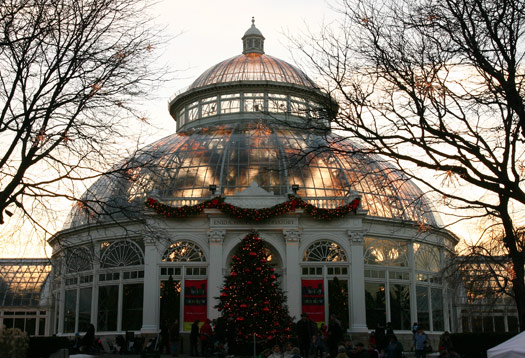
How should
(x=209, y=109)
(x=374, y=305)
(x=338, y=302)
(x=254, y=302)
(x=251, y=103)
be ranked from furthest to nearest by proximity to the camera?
(x=209, y=109) → (x=251, y=103) → (x=374, y=305) → (x=338, y=302) → (x=254, y=302)

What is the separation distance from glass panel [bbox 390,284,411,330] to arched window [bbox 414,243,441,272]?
1819 mm

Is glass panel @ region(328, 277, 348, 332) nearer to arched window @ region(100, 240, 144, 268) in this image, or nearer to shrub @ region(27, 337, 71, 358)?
arched window @ region(100, 240, 144, 268)

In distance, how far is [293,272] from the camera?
32.2 meters

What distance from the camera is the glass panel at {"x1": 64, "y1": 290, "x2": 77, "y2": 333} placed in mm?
35406

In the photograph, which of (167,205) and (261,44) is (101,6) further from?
(261,44)

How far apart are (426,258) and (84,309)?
1750cm

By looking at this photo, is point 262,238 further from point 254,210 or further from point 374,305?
point 374,305

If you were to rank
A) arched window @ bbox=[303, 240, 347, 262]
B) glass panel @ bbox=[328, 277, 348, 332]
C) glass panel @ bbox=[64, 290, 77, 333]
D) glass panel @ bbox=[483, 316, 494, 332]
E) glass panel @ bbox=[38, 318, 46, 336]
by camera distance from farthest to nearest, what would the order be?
glass panel @ bbox=[483, 316, 494, 332] → glass panel @ bbox=[38, 318, 46, 336] → glass panel @ bbox=[64, 290, 77, 333] → arched window @ bbox=[303, 240, 347, 262] → glass panel @ bbox=[328, 277, 348, 332]

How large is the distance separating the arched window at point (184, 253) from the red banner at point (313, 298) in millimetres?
5071

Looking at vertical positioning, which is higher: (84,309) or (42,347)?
(84,309)

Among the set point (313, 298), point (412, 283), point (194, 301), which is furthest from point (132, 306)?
point (412, 283)

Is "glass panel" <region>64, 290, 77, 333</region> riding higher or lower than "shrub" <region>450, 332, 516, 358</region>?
higher

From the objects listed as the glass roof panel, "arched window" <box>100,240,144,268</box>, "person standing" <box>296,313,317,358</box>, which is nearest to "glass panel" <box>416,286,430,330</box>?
"person standing" <box>296,313,317,358</box>

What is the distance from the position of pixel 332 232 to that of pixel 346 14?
18.1 meters
